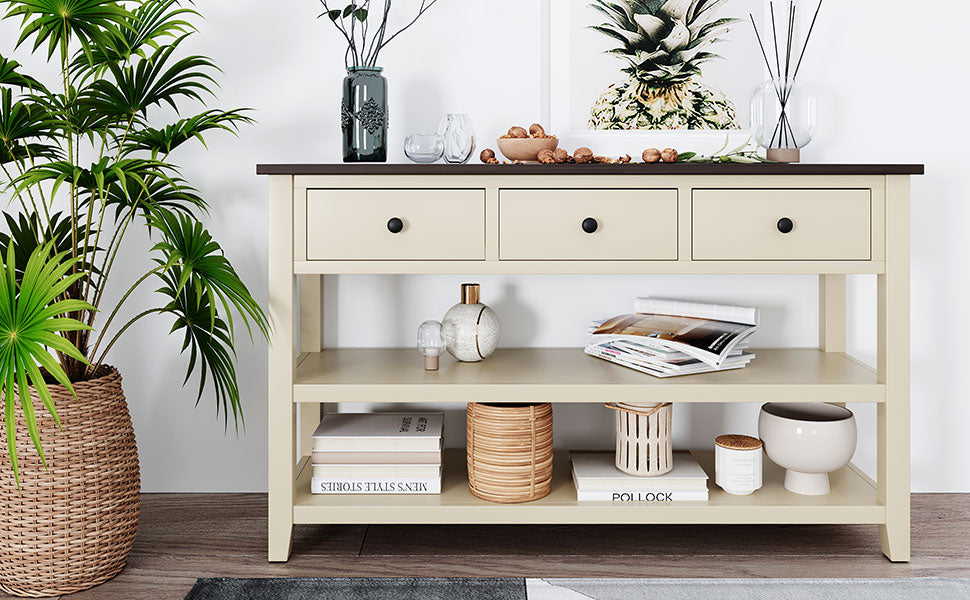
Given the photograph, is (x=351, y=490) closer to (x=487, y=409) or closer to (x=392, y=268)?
(x=487, y=409)

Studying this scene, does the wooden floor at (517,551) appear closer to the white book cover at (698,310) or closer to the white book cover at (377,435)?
the white book cover at (377,435)

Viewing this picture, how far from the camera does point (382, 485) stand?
172 cm

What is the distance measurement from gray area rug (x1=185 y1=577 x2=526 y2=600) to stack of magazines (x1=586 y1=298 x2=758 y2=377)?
0.56 m

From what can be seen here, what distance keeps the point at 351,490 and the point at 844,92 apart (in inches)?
62.5

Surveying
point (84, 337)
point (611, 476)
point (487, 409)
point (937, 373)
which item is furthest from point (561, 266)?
point (937, 373)

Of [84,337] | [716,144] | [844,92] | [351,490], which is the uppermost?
[844,92]

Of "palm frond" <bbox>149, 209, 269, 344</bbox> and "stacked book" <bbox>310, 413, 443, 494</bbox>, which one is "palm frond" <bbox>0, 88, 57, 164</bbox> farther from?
"stacked book" <bbox>310, 413, 443, 494</bbox>

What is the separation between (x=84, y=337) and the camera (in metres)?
1.61

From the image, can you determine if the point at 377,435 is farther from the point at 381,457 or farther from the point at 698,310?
the point at 698,310

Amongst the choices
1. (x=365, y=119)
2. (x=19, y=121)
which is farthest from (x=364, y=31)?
(x=19, y=121)

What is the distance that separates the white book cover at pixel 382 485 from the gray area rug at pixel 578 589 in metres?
0.19

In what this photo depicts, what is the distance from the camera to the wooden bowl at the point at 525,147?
1.78 meters

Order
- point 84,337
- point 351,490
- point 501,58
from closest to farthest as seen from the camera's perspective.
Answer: point 84,337, point 351,490, point 501,58

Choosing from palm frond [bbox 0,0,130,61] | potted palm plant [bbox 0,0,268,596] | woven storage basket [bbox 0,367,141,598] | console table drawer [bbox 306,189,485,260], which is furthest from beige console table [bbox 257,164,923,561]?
palm frond [bbox 0,0,130,61]
